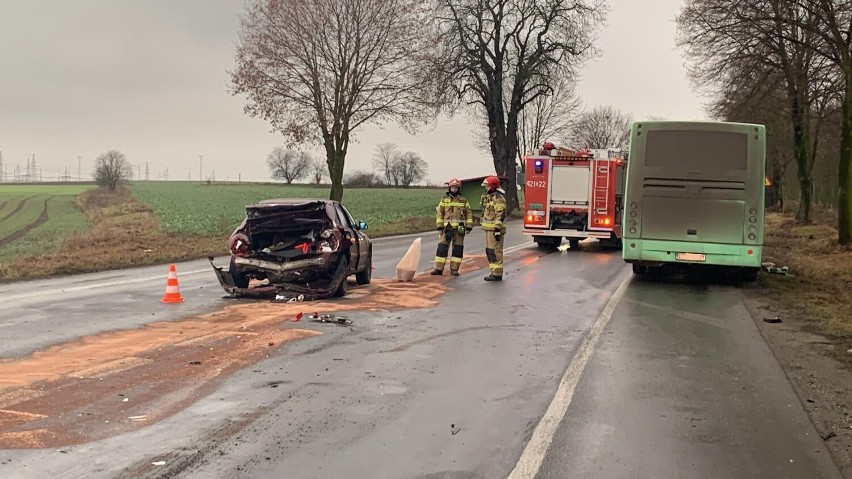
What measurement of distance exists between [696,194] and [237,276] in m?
8.02

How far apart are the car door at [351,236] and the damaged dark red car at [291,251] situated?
0.04 m

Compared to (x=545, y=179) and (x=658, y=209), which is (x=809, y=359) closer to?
(x=658, y=209)

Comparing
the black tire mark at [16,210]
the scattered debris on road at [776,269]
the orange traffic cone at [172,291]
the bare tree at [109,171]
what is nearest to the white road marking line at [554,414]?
the orange traffic cone at [172,291]

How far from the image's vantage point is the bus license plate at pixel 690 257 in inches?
558

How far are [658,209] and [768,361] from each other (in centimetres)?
678

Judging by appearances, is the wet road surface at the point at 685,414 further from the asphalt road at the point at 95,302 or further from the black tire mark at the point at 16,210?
the black tire mark at the point at 16,210

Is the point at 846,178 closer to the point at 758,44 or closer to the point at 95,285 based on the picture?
the point at 758,44

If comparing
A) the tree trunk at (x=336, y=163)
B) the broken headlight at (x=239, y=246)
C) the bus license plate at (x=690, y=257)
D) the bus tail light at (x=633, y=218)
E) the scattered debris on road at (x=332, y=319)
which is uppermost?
the tree trunk at (x=336, y=163)

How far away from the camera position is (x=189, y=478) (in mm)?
4398

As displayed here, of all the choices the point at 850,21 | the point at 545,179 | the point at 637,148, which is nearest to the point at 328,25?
the point at 545,179

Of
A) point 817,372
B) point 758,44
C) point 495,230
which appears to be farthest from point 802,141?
point 817,372

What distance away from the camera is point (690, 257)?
560 inches

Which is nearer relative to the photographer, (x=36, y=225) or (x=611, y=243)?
(x=611, y=243)

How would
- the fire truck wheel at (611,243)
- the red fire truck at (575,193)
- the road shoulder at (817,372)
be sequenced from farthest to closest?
the fire truck wheel at (611,243)
the red fire truck at (575,193)
the road shoulder at (817,372)
